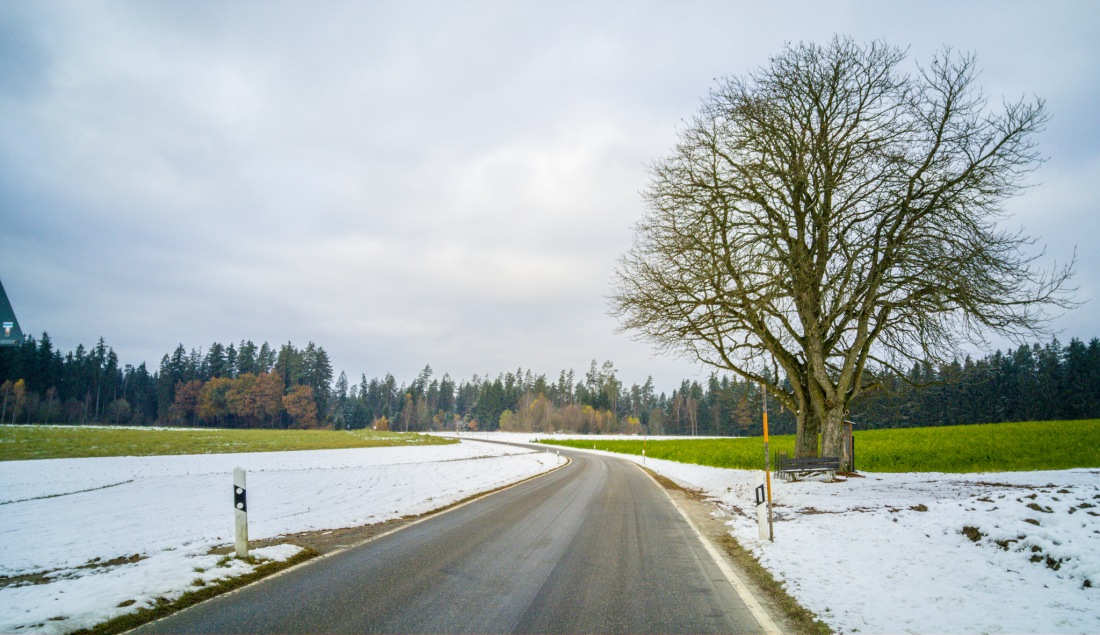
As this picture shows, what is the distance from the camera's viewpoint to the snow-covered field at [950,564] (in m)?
4.50

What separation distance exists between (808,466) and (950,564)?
10529mm

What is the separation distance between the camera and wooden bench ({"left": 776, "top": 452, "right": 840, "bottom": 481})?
15883 millimetres

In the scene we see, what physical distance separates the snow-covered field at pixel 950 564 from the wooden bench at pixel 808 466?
6.24m

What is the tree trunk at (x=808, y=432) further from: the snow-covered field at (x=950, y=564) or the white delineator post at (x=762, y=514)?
the white delineator post at (x=762, y=514)

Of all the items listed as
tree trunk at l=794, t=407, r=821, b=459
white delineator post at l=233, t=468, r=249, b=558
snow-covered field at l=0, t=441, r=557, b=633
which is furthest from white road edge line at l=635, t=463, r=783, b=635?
tree trunk at l=794, t=407, r=821, b=459

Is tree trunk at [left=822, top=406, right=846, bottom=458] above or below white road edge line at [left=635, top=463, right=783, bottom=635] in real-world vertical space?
above

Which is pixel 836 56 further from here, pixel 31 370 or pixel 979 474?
pixel 31 370

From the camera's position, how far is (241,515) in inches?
271

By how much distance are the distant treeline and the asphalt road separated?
1103 cm

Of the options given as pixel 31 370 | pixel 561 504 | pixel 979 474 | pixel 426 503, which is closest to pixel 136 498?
pixel 426 503

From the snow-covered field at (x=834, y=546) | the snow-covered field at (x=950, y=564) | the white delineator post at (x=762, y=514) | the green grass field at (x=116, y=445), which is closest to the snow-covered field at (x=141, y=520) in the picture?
the snow-covered field at (x=834, y=546)

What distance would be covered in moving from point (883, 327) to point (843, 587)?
12217 millimetres

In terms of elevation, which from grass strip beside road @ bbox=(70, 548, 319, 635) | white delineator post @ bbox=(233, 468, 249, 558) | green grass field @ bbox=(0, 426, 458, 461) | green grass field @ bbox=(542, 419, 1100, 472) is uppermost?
white delineator post @ bbox=(233, 468, 249, 558)

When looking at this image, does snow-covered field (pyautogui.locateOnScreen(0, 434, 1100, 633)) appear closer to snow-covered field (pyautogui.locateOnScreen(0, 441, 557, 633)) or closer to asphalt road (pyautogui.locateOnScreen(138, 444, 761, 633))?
snow-covered field (pyautogui.locateOnScreen(0, 441, 557, 633))
